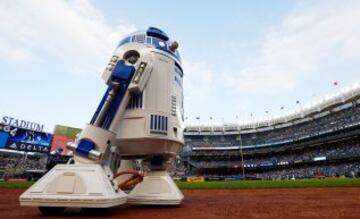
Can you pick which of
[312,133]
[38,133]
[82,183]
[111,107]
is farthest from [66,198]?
[312,133]

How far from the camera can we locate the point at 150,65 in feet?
30.8

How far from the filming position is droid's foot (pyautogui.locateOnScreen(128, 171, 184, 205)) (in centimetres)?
905

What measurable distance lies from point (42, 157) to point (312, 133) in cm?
5694

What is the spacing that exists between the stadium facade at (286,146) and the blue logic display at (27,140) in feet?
114

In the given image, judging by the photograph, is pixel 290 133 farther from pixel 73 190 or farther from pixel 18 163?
pixel 73 190

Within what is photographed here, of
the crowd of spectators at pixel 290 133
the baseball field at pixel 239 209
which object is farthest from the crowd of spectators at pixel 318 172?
the baseball field at pixel 239 209

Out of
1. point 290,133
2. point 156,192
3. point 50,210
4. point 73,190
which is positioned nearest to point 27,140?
point 156,192

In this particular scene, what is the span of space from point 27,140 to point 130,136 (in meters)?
43.0

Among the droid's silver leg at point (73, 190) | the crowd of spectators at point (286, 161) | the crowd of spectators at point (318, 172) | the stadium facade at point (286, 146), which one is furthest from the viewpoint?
the stadium facade at point (286, 146)

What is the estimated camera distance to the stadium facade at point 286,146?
55062 mm

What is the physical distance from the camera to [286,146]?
65875 mm

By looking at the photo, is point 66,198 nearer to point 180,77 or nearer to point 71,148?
point 71,148

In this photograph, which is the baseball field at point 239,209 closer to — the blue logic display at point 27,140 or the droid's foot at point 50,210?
the droid's foot at point 50,210

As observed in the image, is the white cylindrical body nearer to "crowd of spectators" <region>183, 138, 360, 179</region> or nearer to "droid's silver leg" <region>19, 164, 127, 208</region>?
"droid's silver leg" <region>19, 164, 127, 208</region>
